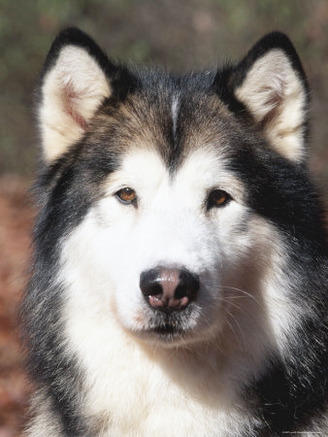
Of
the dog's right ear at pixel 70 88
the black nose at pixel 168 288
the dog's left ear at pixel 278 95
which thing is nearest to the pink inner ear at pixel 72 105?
the dog's right ear at pixel 70 88

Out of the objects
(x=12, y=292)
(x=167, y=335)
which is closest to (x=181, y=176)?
(x=167, y=335)

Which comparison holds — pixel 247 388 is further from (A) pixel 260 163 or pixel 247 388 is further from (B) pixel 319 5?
(B) pixel 319 5

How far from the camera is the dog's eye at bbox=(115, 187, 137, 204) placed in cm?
373

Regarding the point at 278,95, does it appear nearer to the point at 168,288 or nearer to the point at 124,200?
the point at 124,200

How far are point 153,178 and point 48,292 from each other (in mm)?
816

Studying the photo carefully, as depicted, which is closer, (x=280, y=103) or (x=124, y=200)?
(x=124, y=200)

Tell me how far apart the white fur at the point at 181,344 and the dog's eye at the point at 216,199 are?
3cm

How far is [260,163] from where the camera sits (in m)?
3.92

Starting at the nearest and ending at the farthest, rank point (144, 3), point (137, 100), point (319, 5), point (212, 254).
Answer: point (212, 254) → point (137, 100) → point (319, 5) → point (144, 3)

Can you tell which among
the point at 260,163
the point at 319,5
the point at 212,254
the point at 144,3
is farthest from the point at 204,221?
the point at 144,3

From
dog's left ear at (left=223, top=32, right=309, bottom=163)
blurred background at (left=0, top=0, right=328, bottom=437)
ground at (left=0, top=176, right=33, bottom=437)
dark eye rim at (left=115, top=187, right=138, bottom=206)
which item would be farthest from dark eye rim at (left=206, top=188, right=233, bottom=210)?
blurred background at (left=0, top=0, right=328, bottom=437)

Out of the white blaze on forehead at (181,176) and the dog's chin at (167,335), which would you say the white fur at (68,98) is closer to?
the white blaze on forehead at (181,176)

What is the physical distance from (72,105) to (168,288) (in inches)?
50.4

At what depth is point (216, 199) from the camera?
3.75 metres
